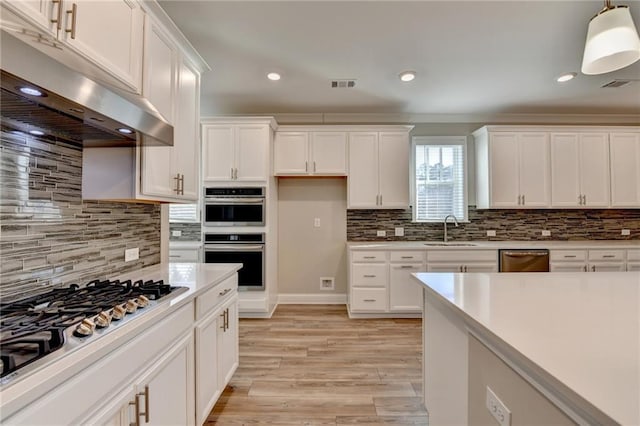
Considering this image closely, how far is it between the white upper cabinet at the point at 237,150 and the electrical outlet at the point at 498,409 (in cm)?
307

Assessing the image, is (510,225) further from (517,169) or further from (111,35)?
(111,35)

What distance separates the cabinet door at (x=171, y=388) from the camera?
45.8 inches

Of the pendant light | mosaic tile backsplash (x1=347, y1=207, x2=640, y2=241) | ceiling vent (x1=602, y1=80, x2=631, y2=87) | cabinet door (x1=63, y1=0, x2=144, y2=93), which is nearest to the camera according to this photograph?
cabinet door (x1=63, y1=0, x2=144, y2=93)

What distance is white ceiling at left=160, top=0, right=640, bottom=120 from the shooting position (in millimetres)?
2115

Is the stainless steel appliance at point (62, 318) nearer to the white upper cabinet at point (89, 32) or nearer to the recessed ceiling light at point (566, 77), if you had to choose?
the white upper cabinet at point (89, 32)

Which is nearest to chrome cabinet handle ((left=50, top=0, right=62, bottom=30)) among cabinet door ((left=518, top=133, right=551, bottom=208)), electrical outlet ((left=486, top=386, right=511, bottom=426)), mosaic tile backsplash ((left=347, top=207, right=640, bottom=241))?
electrical outlet ((left=486, top=386, right=511, bottom=426))

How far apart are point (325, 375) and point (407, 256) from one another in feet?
5.91

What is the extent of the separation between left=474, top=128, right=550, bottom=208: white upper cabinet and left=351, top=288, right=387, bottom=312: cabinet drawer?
183cm

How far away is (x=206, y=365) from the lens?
1.72 metres

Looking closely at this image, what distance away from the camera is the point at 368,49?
2588 mm

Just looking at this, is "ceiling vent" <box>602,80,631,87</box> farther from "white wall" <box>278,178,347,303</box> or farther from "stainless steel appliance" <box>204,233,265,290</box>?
"stainless steel appliance" <box>204,233,265,290</box>

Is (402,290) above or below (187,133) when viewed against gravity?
below

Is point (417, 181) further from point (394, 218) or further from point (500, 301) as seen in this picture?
point (500, 301)

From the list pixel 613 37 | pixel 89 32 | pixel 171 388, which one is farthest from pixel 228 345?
pixel 613 37
